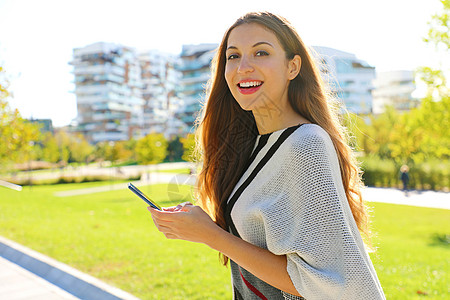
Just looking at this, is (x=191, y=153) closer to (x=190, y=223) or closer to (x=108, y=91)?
(x=190, y=223)

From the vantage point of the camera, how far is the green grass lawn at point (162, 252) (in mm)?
3936

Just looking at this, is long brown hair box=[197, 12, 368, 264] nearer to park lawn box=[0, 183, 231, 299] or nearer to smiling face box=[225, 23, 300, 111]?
smiling face box=[225, 23, 300, 111]

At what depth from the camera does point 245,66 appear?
4.03 ft

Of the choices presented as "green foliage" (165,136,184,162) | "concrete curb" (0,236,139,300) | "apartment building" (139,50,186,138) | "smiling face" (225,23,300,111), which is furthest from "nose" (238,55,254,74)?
"apartment building" (139,50,186,138)

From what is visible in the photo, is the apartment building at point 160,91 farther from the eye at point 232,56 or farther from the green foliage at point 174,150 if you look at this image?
the eye at point 232,56

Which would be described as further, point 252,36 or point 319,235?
point 252,36

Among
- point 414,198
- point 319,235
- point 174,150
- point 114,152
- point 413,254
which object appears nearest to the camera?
point 319,235

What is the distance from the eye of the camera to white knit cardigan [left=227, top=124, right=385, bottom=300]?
3.33 feet

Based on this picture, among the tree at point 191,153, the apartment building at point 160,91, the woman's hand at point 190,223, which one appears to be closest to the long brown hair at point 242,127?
the tree at point 191,153

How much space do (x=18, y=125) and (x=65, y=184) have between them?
56.9 feet

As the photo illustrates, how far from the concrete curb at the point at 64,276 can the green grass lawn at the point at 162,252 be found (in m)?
0.25

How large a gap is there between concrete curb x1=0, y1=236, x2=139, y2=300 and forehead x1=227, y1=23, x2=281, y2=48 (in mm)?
2956

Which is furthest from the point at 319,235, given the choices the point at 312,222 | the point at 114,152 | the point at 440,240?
the point at 114,152

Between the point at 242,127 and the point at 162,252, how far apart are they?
4.44m
